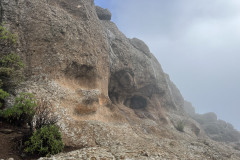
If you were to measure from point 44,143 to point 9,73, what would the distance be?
7557mm

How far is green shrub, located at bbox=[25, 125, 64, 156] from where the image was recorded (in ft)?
32.6

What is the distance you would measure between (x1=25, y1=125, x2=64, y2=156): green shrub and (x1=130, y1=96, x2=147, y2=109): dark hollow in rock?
102ft

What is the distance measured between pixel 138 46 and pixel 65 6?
25743 mm

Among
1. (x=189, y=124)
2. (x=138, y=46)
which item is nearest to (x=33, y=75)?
(x=138, y=46)

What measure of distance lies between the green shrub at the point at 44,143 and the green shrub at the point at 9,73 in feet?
19.4

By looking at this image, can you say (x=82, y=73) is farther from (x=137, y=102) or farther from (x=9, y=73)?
(x=137, y=102)

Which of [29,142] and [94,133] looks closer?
[29,142]

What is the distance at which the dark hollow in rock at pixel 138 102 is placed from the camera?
4146 cm

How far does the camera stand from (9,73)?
561 inches

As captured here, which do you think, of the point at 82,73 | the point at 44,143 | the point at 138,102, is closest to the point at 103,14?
the point at 138,102

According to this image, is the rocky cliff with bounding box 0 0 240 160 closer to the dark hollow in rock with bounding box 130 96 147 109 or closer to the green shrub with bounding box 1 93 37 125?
the green shrub with bounding box 1 93 37 125

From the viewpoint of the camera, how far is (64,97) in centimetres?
1817

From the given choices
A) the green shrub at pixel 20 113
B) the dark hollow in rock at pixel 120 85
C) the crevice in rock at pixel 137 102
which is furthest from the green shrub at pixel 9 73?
the crevice in rock at pixel 137 102

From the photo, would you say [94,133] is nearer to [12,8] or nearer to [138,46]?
[12,8]
